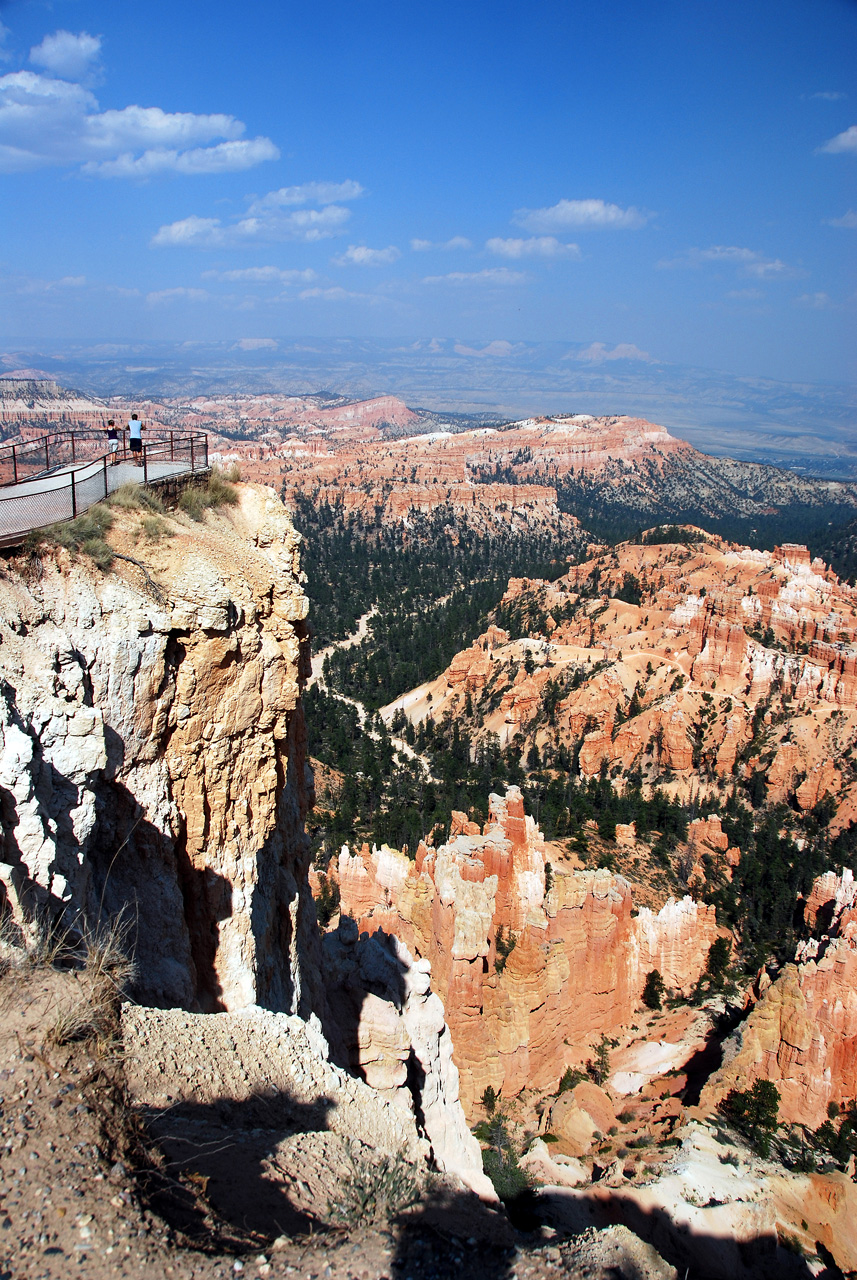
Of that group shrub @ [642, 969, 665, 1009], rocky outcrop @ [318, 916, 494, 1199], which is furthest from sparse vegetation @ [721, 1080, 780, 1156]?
rocky outcrop @ [318, 916, 494, 1199]

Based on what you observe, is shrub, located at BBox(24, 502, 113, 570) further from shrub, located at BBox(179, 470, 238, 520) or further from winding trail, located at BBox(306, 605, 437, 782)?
winding trail, located at BBox(306, 605, 437, 782)

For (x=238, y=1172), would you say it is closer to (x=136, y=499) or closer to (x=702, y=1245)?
(x=136, y=499)

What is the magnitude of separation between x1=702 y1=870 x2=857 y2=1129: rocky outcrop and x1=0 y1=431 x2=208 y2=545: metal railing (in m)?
18.7

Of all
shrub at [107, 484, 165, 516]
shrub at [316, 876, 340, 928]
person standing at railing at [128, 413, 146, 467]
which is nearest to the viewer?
shrub at [107, 484, 165, 516]

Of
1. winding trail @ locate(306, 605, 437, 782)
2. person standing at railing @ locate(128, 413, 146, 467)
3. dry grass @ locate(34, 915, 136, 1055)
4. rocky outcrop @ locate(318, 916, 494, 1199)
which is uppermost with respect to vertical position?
person standing at railing @ locate(128, 413, 146, 467)

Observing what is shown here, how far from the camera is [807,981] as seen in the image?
760 inches

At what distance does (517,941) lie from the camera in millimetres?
21594

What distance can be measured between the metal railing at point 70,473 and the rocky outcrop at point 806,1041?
737 inches

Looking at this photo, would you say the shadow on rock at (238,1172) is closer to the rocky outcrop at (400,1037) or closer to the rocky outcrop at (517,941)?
the rocky outcrop at (400,1037)

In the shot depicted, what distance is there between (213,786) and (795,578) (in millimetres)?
70371

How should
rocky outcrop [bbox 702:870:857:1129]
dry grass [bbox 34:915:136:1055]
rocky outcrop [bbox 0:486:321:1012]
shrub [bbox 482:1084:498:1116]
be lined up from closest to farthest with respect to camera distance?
dry grass [bbox 34:915:136:1055]
rocky outcrop [bbox 0:486:321:1012]
rocky outcrop [bbox 702:870:857:1129]
shrub [bbox 482:1084:498:1116]

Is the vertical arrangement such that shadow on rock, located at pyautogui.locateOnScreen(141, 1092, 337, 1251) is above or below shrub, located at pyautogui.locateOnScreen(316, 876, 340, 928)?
above

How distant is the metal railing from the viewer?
7.16 metres

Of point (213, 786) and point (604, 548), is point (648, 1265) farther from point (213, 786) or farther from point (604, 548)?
point (604, 548)
